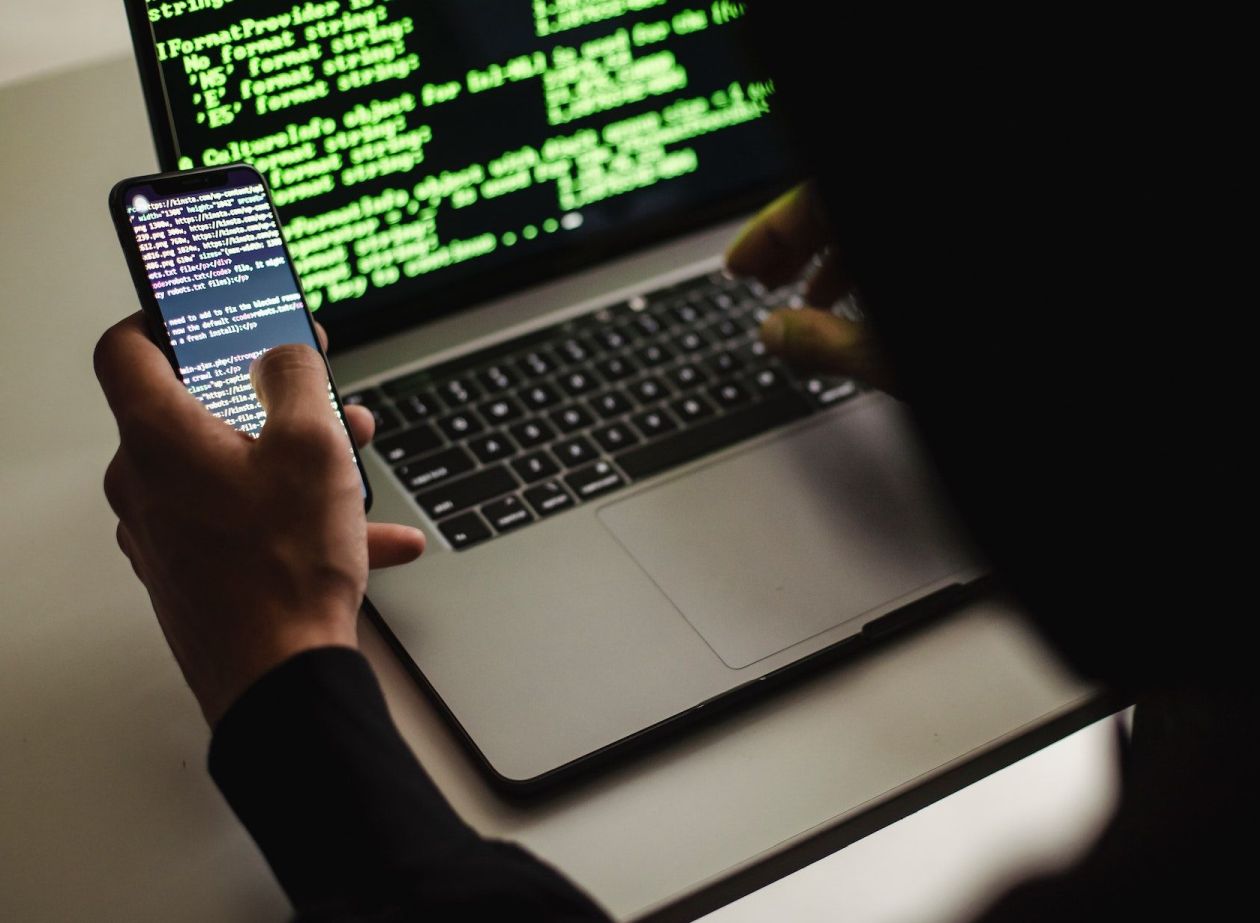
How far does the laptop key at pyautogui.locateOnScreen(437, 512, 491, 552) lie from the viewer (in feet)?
1.75

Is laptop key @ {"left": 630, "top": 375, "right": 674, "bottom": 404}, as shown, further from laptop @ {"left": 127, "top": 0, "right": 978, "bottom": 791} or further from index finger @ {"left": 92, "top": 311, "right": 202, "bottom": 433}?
index finger @ {"left": 92, "top": 311, "right": 202, "bottom": 433}

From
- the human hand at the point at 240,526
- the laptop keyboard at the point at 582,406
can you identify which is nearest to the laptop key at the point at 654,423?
the laptop keyboard at the point at 582,406

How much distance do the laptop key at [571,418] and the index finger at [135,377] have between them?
208 millimetres

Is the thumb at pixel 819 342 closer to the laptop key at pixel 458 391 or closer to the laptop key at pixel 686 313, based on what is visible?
the laptop key at pixel 686 313

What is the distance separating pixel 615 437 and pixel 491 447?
0.06 metres

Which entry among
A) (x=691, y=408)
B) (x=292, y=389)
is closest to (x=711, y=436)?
(x=691, y=408)

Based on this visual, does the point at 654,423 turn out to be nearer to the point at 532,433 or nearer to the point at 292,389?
the point at 532,433

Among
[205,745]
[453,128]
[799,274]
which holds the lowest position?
[205,745]

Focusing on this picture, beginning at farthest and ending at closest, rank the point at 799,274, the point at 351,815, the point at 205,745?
the point at 799,274
the point at 205,745
the point at 351,815

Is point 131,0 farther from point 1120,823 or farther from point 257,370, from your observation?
point 1120,823

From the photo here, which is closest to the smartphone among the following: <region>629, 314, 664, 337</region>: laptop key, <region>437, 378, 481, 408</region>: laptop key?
<region>437, 378, 481, 408</region>: laptop key

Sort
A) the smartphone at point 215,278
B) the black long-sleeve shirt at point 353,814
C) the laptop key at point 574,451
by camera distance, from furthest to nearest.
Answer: the laptop key at point 574,451 → the smartphone at point 215,278 → the black long-sleeve shirt at point 353,814

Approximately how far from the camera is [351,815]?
0.36 metres

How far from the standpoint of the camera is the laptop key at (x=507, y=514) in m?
0.54
